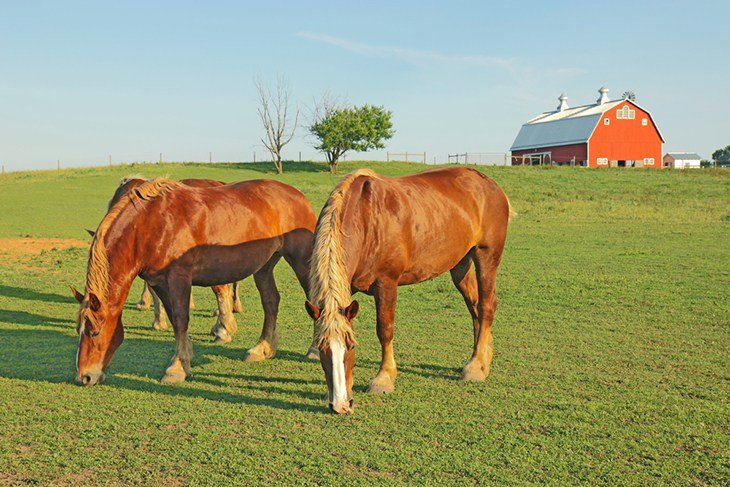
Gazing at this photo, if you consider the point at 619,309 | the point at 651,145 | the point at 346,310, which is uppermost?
the point at 651,145

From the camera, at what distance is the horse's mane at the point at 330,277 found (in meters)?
5.40

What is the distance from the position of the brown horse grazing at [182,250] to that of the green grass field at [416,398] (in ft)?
1.66

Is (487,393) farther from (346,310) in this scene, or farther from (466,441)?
(346,310)

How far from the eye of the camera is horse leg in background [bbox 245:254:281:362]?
7.79m

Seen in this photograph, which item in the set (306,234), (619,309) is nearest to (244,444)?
(306,234)

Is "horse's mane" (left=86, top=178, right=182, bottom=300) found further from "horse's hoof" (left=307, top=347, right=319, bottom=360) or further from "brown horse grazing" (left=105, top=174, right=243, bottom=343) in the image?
"horse's hoof" (left=307, top=347, right=319, bottom=360)

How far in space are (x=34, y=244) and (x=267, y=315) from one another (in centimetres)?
1447

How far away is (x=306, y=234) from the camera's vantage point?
800cm

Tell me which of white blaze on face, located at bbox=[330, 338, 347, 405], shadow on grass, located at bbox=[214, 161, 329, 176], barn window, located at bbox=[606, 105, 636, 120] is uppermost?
barn window, located at bbox=[606, 105, 636, 120]

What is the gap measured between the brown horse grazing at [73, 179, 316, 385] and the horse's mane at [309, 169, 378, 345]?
5.73 ft

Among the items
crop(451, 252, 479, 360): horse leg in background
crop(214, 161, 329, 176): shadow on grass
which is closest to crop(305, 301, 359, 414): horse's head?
crop(451, 252, 479, 360): horse leg in background

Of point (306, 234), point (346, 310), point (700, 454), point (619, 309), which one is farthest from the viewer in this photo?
point (619, 309)

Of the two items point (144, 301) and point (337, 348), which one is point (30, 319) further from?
point (337, 348)

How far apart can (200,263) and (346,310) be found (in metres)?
2.44
